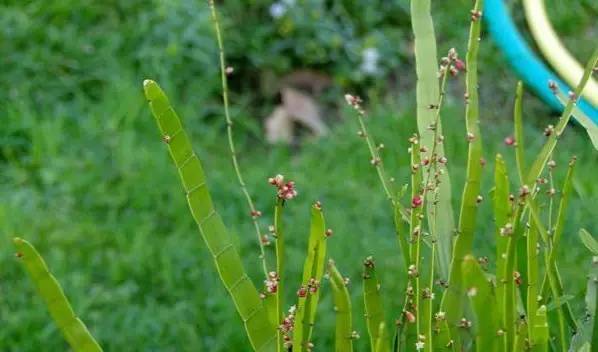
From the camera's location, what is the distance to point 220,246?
1.15m

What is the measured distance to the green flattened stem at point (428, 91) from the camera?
1236mm

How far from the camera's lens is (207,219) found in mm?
1157

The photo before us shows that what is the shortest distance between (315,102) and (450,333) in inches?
118

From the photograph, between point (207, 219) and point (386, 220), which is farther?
point (386, 220)

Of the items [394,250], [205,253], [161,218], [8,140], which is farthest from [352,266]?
[8,140]

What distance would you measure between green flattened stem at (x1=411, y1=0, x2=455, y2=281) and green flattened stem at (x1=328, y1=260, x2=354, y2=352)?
0.18 m

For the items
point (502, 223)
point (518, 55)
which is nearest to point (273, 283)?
point (502, 223)

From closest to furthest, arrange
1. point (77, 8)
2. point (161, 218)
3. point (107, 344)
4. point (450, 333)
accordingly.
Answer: point (450, 333) < point (107, 344) < point (161, 218) < point (77, 8)

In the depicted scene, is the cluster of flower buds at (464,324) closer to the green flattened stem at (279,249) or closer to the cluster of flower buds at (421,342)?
the cluster of flower buds at (421,342)

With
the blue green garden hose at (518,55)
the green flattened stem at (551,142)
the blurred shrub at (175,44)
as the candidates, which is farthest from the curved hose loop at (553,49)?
the green flattened stem at (551,142)

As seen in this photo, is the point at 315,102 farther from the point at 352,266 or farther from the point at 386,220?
the point at 352,266

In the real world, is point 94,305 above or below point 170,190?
below

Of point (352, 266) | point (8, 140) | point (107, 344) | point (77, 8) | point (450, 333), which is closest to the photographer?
point (450, 333)

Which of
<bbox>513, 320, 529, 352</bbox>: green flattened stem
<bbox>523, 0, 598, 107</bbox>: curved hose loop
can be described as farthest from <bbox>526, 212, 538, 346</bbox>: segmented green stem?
<bbox>523, 0, 598, 107</bbox>: curved hose loop
